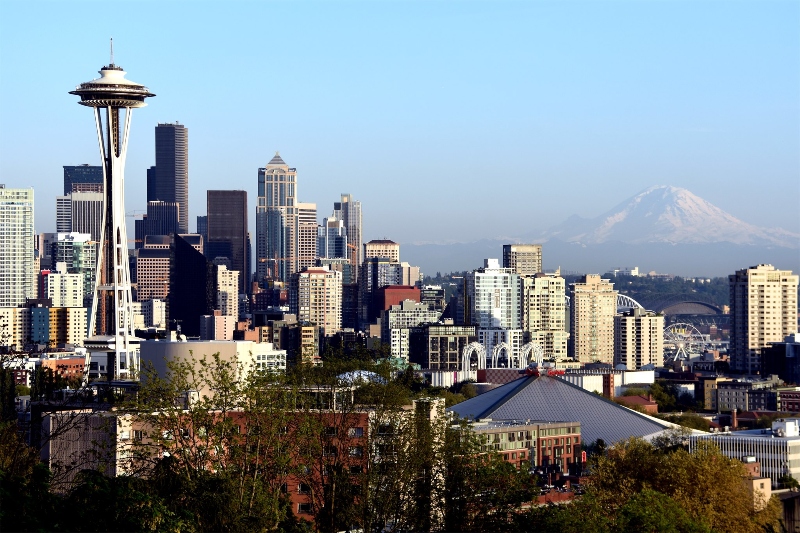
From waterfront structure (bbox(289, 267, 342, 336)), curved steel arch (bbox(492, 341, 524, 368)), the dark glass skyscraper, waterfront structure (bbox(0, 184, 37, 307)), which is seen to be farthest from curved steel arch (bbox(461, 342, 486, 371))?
waterfront structure (bbox(0, 184, 37, 307))

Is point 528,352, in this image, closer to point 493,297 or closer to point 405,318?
point 493,297

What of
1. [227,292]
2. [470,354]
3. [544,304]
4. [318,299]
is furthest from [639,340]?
[227,292]

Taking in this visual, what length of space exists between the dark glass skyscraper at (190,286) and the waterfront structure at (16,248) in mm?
14360

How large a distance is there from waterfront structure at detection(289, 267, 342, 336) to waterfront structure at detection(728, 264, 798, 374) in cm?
4495

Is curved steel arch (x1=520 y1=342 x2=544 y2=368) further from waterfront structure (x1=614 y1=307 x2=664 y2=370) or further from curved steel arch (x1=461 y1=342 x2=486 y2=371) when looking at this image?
waterfront structure (x1=614 y1=307 x2=664 y2=370)

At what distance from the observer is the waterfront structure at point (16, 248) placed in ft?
535

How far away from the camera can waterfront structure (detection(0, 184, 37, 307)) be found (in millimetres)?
163125

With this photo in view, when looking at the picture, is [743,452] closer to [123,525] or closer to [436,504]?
[436,504]

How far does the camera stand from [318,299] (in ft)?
529

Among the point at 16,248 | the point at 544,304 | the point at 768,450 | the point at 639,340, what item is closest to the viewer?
the point at 768,450

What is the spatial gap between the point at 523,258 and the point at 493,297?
110 ft

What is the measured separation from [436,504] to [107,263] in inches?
2557

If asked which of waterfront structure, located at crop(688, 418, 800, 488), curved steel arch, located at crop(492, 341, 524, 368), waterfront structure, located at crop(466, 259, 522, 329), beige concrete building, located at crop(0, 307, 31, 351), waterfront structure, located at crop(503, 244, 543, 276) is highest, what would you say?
waterfront structure, located at crop(503, 244, 543, 276)

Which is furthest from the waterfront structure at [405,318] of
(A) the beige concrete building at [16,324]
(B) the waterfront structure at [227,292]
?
(A) the beige concrete building at [16,324]
